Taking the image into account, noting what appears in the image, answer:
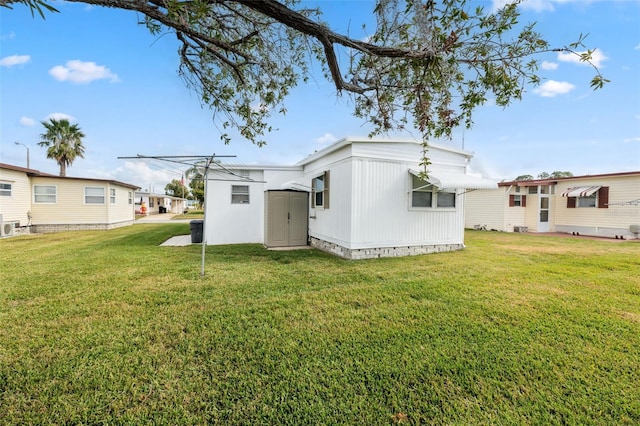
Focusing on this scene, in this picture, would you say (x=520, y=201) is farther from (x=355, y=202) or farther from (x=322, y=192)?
(x=355, y=202)

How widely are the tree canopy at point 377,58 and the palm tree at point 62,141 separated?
24.8m

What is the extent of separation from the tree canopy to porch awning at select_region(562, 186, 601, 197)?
15.7 meters

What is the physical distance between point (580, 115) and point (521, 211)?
25.1 ft

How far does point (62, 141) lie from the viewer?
72.4 feet

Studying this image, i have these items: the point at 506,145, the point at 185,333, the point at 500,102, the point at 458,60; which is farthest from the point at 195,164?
the point at 506,145

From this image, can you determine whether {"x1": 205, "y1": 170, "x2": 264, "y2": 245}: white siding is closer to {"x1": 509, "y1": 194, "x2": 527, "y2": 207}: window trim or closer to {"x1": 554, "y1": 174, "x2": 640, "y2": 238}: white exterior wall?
{"x1": 509, "y1": 194, "x2": 527, "y2": 207}: window trim

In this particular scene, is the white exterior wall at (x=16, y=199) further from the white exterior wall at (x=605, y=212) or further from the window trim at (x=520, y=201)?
the white exterior wall at (x=605, y=212)

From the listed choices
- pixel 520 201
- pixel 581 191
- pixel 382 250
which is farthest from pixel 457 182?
pixel 581 191

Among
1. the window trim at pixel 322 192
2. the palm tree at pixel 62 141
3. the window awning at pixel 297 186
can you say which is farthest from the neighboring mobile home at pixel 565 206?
the palm tree at pixel 62 141

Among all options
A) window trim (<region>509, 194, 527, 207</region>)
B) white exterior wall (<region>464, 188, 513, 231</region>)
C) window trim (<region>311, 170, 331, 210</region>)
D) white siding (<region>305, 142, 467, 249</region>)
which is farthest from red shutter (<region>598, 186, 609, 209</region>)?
window trim (<region>311, 170, 331, 210</region>)

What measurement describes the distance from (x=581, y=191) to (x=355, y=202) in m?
14.3

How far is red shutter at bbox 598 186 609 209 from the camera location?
14008 millimetres

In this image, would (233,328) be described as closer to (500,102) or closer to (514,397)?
(514,397)

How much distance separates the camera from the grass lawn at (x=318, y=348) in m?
2.23
